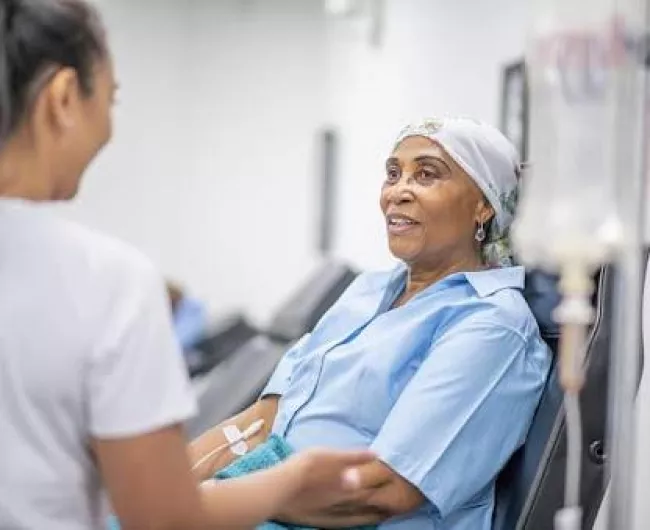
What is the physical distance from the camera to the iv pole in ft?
3.38

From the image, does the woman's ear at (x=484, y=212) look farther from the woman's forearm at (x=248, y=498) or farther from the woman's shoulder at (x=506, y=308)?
the woman's forearm at (x=248, y=498)

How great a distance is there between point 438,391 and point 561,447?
0.20 meters

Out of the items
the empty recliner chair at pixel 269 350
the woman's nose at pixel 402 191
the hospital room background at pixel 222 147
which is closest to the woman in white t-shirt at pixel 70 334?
the woman's nose at pixel 402 191

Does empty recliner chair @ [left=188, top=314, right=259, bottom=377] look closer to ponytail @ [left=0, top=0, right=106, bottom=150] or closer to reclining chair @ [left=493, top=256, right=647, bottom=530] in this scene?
reclining chair @ [left=493, top=256, right=647, bottom=530]

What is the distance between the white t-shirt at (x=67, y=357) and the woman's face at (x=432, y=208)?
831 millimetres

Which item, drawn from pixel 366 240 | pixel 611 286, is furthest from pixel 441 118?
pixel 366 240

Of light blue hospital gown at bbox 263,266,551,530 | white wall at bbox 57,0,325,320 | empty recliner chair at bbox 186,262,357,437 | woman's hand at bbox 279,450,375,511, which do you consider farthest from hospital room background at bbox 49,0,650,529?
woman's hand at bbox 279,450,375,511

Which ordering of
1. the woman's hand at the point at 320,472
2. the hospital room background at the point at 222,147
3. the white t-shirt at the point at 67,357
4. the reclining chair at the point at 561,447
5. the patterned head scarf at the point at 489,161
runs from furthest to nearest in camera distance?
the hospital room background at the point at 222,147 → the patterned head scarf at the point at 489,161 → the reclining chair at the point at 561,447 → the woman's hand at the point at 320,472 → the white t-shirt at the point at 67,357

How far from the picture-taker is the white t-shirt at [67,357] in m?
0.99

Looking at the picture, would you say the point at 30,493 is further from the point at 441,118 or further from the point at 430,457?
the point at 441,118

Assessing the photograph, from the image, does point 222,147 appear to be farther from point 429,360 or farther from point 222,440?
point 429,360

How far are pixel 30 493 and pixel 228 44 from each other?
5338 millimetres

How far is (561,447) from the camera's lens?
1508 millimetres

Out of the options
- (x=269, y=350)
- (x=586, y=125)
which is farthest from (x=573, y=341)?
(x=269, y=350)
